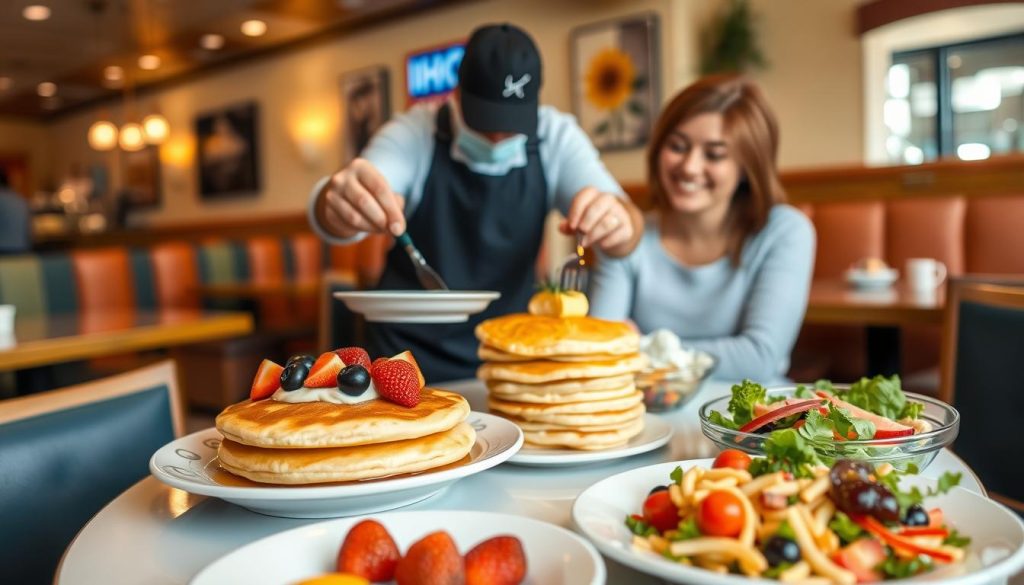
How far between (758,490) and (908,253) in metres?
3.96

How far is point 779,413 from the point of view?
34.5 inches

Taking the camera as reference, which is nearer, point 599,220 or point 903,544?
point 903,544

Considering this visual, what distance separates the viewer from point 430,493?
0.86m

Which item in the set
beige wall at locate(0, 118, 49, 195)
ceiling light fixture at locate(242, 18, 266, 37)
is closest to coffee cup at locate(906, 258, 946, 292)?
ceiling light fixture at locate(242, 18, 266, 37)

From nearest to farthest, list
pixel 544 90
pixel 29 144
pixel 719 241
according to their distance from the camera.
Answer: pixel 719 241
pixel 544 90
pixel 29 144

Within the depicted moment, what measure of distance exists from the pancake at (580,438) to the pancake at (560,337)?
0.10 m

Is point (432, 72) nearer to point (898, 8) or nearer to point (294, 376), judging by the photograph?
point (898, 8)

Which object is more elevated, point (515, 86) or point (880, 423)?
point (515, 86)

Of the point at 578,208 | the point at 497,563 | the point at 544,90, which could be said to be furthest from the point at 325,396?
the point at 544,90

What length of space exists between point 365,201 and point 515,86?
466 mm

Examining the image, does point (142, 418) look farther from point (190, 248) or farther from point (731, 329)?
point (190, 248)

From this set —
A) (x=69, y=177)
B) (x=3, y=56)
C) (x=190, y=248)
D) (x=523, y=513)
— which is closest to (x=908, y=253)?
(x=523, y=513)

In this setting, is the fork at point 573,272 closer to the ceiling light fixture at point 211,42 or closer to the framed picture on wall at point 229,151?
the ceiling light fixture at point 211,42

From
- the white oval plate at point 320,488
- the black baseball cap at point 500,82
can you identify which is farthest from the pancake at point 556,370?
the black baseball cap at point 500,82
